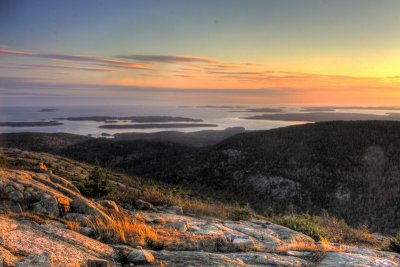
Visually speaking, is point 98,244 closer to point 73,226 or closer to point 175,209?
point 73,226

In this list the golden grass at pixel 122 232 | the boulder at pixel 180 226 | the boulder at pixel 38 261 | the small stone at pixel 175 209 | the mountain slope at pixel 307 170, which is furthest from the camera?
the mountain slope at pixel 307 170

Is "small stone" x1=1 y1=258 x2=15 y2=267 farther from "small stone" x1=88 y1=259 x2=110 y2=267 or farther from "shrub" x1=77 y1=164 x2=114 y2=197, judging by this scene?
"shrub" x1=77 y1=164 x2=114 y2=197

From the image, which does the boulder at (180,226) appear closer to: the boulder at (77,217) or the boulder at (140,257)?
the boulder at (77,217)

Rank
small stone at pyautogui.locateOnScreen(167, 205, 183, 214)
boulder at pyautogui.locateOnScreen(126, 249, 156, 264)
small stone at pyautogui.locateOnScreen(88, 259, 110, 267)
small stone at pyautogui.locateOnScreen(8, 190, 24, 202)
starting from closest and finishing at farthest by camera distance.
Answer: small stone at pyautogui.locateOnScreen(88, 259, 110, 267) → boulder at pyautogui.locateOnScreen(126, 249, 156, 264) → small stone at pyautogui.locateOnScreen(8, 190, 24, 202) → small stone at pyautogui.locateOnScreen(167, 205, 183, 214)

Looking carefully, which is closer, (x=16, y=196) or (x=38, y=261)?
(x=38, y=261)

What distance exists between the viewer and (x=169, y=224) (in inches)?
360

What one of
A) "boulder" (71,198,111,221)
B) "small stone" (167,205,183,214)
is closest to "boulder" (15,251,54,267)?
"boulder" (71,198,111,221)

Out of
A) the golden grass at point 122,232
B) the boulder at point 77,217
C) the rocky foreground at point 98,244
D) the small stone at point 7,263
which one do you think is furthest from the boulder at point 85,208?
the small stone at point 7,263

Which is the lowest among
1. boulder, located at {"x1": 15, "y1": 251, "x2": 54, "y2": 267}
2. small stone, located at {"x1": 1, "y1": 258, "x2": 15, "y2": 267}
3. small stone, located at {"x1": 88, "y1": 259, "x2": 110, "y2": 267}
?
small stone, located at {"x1": 88, "y1": 259, "x2": 110, "y2": 267}

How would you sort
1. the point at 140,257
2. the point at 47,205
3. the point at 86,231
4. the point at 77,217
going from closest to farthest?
the point at 140,257 → the point at 86,231 → the point at 77,217 → the point at 47,205

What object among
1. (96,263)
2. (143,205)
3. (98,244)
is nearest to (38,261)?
(96,263)

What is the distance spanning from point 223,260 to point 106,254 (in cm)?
185

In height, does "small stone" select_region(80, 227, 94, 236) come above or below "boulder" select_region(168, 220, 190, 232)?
above

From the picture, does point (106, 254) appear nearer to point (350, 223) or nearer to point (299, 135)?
point (350, 223)
